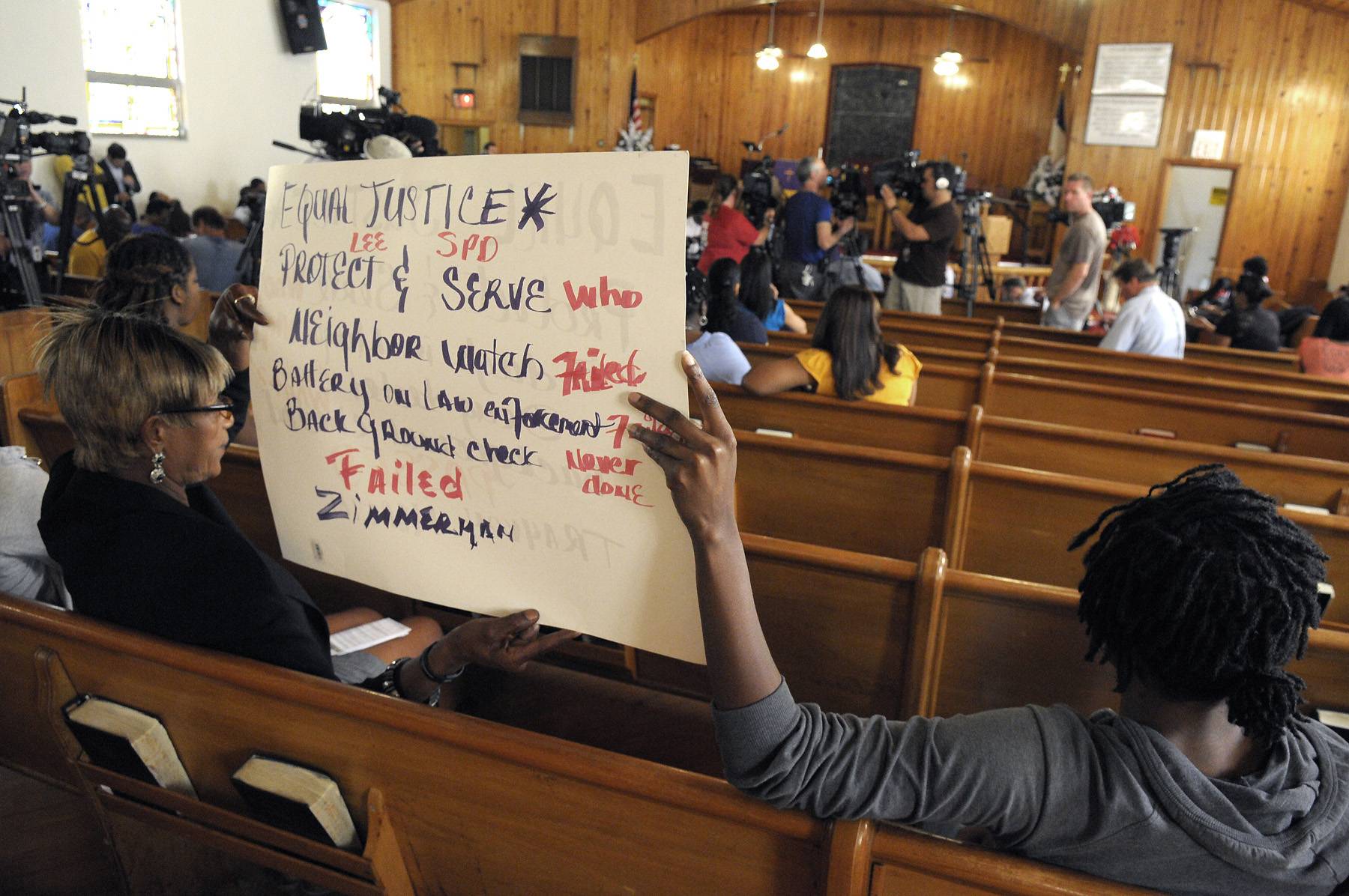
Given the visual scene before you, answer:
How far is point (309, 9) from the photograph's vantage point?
339 inches

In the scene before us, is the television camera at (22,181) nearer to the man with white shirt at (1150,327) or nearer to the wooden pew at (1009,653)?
the wooden pew at (1009,653)

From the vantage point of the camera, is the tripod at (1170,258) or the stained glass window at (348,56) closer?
the tripod at (1170,258)

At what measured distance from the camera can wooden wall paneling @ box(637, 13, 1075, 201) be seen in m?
11.6

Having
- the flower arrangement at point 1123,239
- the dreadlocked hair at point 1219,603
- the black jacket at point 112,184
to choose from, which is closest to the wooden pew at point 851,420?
the dreadlocked hair at point 1219,603

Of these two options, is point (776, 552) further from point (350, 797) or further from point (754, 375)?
point (754, 375)

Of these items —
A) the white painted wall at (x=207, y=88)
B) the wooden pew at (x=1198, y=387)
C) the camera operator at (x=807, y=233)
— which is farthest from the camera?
the white painted wall at (x=207, y=88)

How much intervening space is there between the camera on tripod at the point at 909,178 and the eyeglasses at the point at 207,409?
458 cm

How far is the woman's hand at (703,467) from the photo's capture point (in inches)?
31.5

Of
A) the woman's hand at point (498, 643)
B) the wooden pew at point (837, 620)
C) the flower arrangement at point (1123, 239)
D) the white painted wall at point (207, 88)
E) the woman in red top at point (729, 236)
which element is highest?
the white painted wall at point (207, 88)

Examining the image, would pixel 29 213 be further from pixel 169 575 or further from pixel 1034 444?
pixel 1034 444

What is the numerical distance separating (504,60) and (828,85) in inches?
178

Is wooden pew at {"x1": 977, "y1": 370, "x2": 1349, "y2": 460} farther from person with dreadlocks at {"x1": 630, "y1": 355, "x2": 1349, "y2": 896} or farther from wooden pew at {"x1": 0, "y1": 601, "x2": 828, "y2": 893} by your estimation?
wooden pew at {"x1": 0, "y1": 601, "x2": 828, "y2": 893}

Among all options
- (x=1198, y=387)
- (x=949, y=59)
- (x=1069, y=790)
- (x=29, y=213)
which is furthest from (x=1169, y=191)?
(x=1069, y=790)

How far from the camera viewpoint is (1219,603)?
0.77 metres
